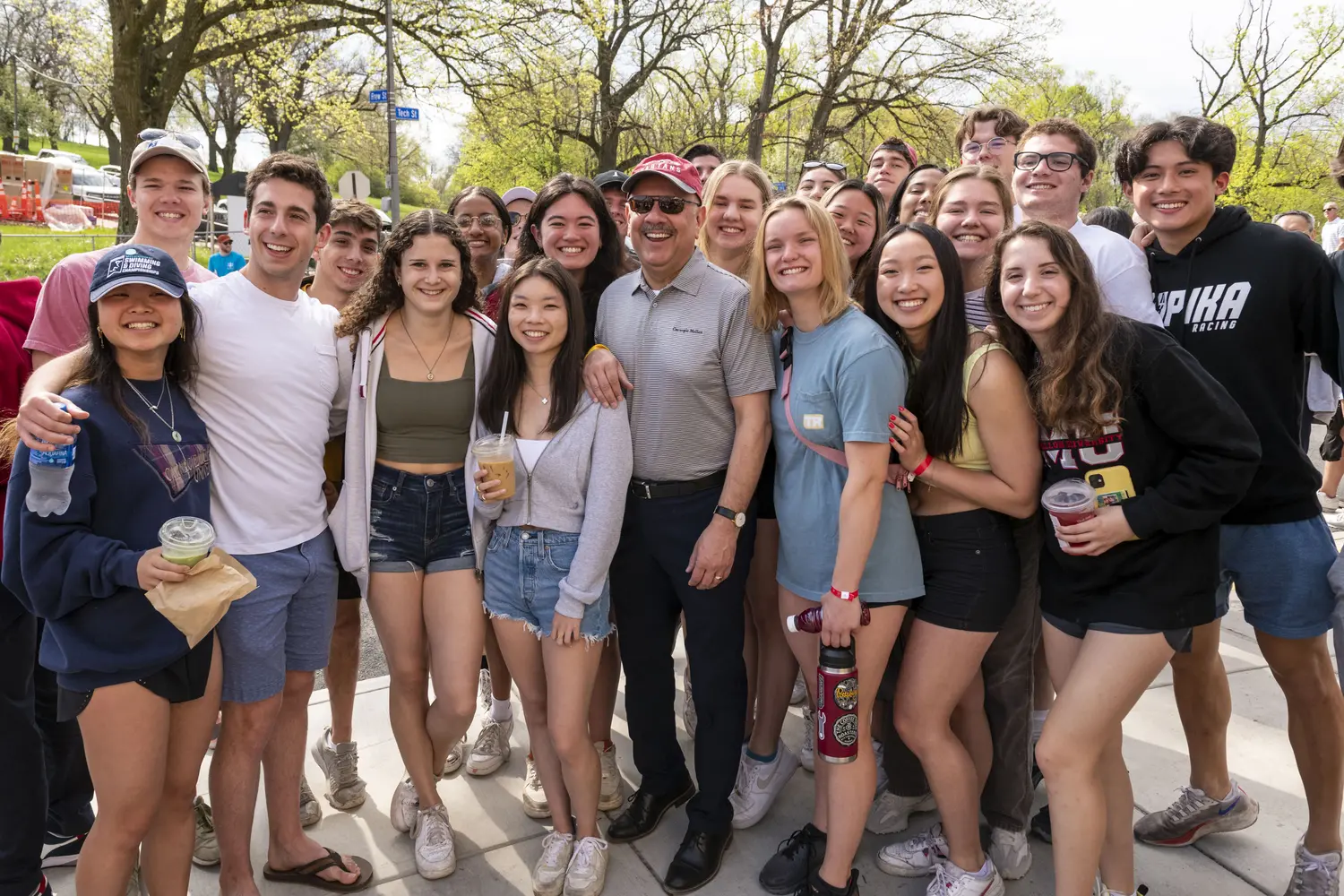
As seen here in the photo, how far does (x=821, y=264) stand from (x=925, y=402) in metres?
0.56

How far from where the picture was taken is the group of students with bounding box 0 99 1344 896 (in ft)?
7.76

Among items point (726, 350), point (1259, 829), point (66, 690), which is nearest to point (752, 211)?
point (726, 350)

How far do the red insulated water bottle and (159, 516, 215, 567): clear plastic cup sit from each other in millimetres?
1794

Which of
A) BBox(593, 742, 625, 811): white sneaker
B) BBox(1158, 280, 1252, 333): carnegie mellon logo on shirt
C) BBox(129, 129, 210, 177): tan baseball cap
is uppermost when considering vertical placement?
BBox(129, 129, 210, 177): tan baseball cap

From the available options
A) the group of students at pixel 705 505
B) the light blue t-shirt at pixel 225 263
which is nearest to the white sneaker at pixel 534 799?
the group of students at pixel 705 505

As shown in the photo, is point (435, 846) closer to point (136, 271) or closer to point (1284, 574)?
point (136, 271)

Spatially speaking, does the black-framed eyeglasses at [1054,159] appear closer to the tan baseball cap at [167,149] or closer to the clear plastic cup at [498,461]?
the clear plastic cup at [498,461]

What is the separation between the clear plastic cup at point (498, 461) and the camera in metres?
2.68

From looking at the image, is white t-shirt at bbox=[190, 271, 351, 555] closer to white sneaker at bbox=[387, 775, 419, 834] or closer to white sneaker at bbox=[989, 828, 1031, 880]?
white sneaker at bbox=[387, 775, 419, 834]

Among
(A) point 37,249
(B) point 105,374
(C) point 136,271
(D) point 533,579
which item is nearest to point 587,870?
(D) point 533,579

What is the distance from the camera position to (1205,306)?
2.95 meters

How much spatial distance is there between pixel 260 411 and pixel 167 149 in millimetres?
1156

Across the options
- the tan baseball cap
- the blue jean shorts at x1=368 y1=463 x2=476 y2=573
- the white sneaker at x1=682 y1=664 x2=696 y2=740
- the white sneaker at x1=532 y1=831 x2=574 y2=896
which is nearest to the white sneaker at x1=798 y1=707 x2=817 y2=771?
the white sneaker at x1=682 y1=664 x2=696 y2=740

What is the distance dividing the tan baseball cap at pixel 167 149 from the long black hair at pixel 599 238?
3.94 ft
